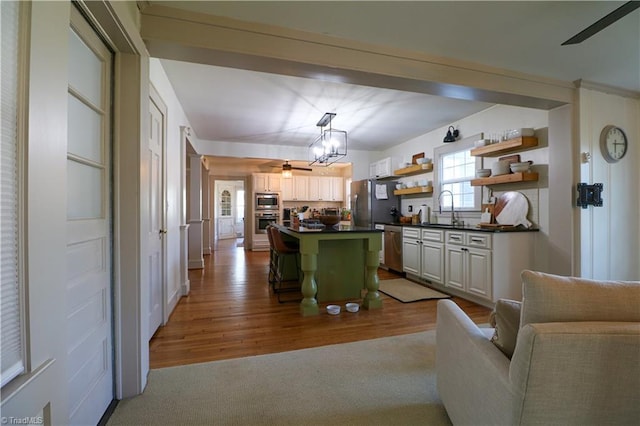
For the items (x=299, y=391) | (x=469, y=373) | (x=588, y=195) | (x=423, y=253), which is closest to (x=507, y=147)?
(x=588, y=195)

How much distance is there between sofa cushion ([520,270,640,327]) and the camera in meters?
0.88

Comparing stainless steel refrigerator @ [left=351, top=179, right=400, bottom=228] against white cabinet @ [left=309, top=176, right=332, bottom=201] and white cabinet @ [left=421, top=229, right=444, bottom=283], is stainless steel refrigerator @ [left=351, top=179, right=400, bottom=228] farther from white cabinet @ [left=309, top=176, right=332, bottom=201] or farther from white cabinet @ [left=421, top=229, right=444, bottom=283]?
white cabinet @ [left=309, top=176, right=332, bottom=201]

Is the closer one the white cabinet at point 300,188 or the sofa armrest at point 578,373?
the sofa armrest at point 578,373

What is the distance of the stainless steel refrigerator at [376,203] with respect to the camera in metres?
5.45

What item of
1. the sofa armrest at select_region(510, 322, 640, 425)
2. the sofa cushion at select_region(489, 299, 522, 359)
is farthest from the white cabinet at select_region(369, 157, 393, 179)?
the sofa armrest at select_region(510, 322, 640, 425)

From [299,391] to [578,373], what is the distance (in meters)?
1.38

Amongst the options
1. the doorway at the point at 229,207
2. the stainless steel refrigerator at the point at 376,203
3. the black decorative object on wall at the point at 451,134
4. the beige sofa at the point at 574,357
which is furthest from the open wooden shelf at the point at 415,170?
the doorway at the point at 229,207

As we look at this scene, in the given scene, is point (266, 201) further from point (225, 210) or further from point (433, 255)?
point (433, 255)

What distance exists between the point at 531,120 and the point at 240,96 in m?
3.54

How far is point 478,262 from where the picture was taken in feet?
10.5

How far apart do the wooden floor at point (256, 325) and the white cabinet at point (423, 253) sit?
0.51 metres

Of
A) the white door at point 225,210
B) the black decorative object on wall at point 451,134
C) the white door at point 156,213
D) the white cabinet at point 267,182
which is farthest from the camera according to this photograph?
the white door at point 225,210

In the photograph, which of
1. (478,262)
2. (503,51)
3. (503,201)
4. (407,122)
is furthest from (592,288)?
(407,122)

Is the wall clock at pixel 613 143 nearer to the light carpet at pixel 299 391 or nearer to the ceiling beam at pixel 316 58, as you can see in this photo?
the ceiling beam at pixel 316 58
